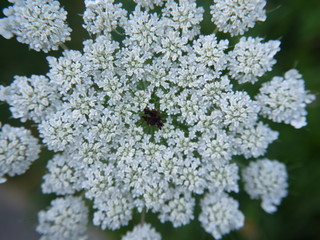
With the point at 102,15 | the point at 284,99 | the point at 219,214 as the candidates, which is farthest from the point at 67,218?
the point at 284,99

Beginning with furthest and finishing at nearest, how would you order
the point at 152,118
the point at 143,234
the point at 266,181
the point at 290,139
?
1. the point at 290,139
2. the point at 266,181
3. the point at 143,234
4. the point at 152,118

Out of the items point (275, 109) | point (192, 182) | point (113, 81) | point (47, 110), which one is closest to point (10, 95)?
point (47, 110)

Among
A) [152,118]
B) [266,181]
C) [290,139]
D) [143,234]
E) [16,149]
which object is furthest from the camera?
[290,139]

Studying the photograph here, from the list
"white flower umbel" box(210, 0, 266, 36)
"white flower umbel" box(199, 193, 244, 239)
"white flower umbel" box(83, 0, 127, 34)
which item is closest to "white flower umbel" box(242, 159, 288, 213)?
"white flower umbel" box(199, 193, 244, 239)

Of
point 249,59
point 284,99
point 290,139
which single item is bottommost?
point 284,99

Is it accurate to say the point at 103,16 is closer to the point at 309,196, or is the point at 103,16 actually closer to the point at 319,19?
the point at 319,19

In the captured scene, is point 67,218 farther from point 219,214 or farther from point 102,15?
point 102,15

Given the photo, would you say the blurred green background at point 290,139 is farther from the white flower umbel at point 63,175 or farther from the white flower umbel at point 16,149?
the white flower umbel at point 16,149

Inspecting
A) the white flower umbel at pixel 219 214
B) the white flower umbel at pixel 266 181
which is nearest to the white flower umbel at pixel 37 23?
the white flower umbel at pixel 219 214
